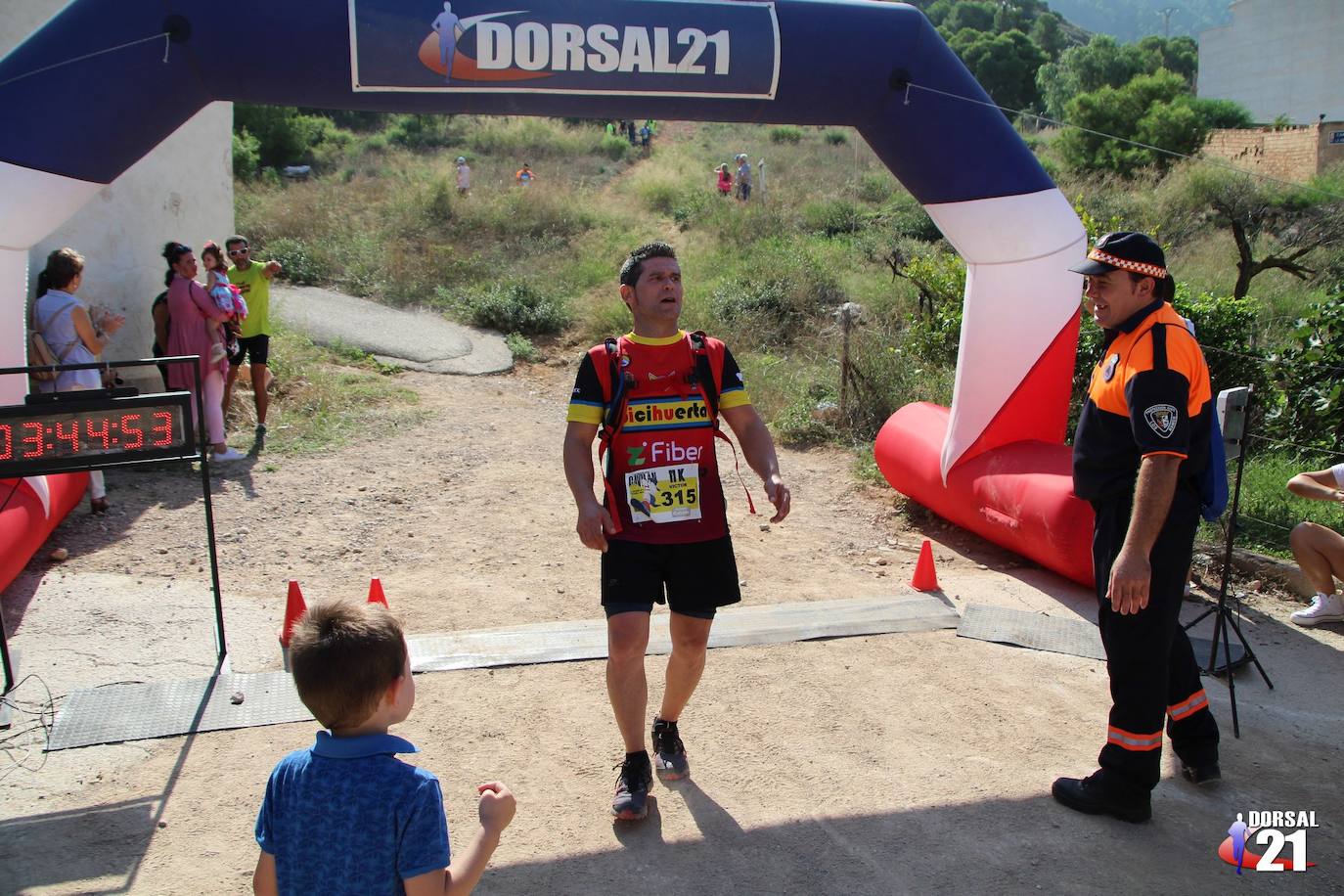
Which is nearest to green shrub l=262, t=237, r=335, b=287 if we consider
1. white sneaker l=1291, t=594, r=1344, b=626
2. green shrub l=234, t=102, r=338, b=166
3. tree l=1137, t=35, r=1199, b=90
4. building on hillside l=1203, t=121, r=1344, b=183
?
green shrub l=234, t=102, r=338, b=166

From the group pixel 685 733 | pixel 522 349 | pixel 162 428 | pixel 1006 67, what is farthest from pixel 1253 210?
pixel 1006 67

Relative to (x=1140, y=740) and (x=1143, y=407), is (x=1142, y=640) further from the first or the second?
(x=1143, y=407)

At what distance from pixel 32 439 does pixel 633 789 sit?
9.15 feet

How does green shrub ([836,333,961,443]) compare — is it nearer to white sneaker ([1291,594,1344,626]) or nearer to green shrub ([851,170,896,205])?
white sneaker ([1291,594,1344,626])

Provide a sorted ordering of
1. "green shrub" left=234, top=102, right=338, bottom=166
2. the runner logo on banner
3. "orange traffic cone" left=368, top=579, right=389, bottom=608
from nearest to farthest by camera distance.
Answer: the runner logo on banner, "orange traffic cone" left=368, top=579, right=389, bottom=608, "green shrub" left=234, top=102, right=338, bottom=166

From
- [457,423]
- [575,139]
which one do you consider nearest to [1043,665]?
[457,423]

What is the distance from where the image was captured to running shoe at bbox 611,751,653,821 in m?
3.67

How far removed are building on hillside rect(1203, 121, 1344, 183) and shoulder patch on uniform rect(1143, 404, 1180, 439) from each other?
24126mm

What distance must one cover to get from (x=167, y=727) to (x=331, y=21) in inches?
137

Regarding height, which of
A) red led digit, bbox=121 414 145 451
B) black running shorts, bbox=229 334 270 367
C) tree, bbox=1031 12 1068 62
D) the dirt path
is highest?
tree, bbox=1031 12 1068 62

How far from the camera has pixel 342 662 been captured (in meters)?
1.97

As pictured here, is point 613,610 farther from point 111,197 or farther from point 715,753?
point 111,197

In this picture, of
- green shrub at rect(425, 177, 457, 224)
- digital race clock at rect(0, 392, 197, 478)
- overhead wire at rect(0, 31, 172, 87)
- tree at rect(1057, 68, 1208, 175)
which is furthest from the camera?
tree at rect(1057, 68, 1208, 175)

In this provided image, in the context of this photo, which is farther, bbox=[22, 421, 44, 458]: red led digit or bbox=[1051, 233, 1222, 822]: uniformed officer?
bbox=[22, 421, 44, 458]: red led digit
